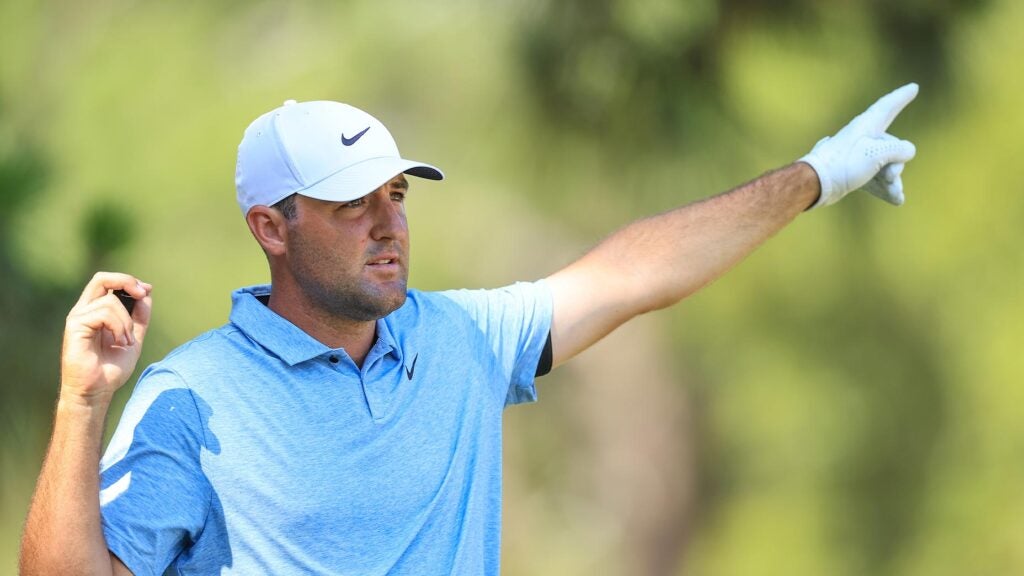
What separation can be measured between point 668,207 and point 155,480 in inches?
77.2

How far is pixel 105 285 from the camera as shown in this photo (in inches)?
48.3

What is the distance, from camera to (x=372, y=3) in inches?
120

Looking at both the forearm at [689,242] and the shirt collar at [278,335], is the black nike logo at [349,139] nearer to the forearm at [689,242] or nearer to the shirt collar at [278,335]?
the shirt collar at [278,335]

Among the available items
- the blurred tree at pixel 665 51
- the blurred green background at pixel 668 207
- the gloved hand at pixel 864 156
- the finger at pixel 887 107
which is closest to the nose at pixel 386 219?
the gloved hand at pixel 864 156

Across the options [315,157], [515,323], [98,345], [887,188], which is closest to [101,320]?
[98,345]

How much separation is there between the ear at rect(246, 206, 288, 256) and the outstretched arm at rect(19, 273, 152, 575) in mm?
338

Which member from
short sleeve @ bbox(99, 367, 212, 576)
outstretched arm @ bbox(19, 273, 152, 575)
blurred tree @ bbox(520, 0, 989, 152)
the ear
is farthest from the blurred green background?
outstretched arm @ bbox(19, 273, 152, 575)

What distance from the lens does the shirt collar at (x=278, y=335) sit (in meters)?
1.43

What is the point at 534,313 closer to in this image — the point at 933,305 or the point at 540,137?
the point at 540,137

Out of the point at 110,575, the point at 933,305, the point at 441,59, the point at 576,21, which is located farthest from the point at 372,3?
the point at 110,575

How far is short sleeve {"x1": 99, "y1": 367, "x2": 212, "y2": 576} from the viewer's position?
4.04 feet

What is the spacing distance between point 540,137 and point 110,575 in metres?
2.01

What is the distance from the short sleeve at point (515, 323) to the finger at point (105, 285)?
0.50m

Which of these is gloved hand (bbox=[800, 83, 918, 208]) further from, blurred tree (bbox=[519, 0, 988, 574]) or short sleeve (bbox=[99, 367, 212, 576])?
blurred tree (bbox=[519, 0, 988, 574])
